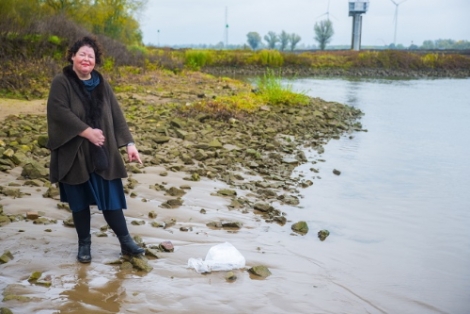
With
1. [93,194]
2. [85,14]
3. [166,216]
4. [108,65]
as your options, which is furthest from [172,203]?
[85,14]

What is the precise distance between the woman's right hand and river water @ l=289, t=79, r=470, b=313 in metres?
1.99

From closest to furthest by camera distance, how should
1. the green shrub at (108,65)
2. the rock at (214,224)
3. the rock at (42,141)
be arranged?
the rock at (214,224) < the rock at (42,141) < the green shrub at (108,65)

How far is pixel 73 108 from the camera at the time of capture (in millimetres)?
3572

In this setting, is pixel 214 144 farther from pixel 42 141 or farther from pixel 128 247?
pixel 128 247

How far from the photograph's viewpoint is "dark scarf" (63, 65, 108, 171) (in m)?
3.58

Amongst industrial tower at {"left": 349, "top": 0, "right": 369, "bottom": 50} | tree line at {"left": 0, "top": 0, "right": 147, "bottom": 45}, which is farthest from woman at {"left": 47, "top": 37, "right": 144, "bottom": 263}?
industrial tower at {"left": 349, "top": 0, "right": 369, "bottom": 50}

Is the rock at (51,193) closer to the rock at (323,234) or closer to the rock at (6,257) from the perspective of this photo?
the rock at (6,257)

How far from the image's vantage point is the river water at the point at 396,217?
4.15 metres

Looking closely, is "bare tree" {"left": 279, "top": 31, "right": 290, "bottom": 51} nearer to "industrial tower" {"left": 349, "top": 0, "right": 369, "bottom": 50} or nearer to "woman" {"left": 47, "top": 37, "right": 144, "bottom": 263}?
"industrial tower" {"left": 349, "top": 0, "right": 369, "bottom": 50}

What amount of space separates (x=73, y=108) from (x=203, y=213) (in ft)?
6.98

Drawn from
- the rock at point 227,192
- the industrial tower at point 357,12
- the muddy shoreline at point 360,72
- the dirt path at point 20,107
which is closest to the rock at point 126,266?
the rock at point 227,192

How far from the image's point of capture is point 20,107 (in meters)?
9.73

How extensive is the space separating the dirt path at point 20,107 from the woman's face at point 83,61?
5.81 m

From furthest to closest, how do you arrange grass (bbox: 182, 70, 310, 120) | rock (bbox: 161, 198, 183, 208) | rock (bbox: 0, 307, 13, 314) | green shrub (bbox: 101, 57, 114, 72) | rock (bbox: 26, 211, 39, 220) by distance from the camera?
green shrub (bbox: 101, 57, 114, 72)
grass (bbox: 182, 70, 310, 120)
rock (bbox: 161, 198, 183, 208)
rock (bbox: 26, 211, 39, 220)
rock (bbox: 0, 307, 13, 314)
